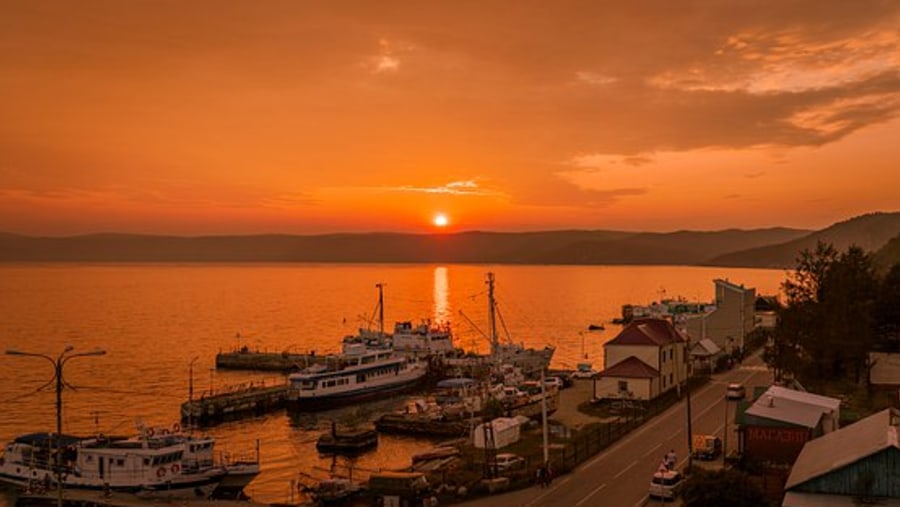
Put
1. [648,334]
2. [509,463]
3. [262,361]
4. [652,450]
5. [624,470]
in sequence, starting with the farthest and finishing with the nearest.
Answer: [262,361] → [648,334] → [652,450] → [509,463] → [624,470]

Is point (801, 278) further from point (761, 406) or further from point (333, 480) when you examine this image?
point (333, 480)

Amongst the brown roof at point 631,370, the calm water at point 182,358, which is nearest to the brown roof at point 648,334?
the brown roof at point 631,370

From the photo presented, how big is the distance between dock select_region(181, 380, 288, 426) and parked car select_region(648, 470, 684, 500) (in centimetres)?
4249

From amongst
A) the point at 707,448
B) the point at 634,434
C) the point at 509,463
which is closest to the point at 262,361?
the point at 634,434

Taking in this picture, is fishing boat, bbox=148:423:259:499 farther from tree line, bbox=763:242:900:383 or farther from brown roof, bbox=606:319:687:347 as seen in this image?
tree line, bbox=763:242:900:383

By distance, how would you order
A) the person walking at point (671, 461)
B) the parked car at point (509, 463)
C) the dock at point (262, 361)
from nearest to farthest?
the person walking at point (671, 461), the parked car at point (509, 463), the dock at point (262, 361)

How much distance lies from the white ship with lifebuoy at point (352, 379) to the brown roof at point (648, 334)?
88.8 feet

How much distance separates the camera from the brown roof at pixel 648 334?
55.6m

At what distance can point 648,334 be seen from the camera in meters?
56.1

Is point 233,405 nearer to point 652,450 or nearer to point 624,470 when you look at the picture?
point 652,450

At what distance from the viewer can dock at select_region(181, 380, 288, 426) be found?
62906mm

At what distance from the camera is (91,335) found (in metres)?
131

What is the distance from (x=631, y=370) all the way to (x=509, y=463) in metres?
19.8

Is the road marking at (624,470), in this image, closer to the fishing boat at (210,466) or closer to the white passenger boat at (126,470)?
the fishing boat at (210,466)
